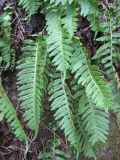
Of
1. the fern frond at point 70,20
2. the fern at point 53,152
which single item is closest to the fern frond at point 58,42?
the fern frond at point 70,20

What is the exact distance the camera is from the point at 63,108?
2.79 metres

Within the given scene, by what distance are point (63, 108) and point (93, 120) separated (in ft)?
0.89

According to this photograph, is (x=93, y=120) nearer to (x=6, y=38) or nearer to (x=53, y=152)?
(x=53, y=152)

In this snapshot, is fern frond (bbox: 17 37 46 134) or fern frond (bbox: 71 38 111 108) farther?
fern frond (bbox: 17 37 46 134)

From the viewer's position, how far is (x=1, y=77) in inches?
123

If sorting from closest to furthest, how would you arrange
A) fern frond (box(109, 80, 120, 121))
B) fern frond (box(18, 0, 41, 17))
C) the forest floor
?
fern frond (box(109, 80, 120, 121)) < fern frond (box(18, 0, 41, 17)) < the forest floor

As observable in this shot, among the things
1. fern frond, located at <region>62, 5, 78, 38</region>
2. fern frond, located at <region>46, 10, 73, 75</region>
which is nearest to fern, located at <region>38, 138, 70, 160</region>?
fern frond, located at <region>46, 10, 73, 75</region>

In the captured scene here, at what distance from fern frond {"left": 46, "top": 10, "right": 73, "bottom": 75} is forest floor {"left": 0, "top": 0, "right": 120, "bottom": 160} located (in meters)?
0.30

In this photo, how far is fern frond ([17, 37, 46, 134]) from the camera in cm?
271

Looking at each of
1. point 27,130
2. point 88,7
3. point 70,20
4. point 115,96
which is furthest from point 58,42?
point 27,130

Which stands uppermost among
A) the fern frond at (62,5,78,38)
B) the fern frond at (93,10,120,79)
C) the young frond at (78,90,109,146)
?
the fern frond at (62,5,78,38)

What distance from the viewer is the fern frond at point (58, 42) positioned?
2676 mm

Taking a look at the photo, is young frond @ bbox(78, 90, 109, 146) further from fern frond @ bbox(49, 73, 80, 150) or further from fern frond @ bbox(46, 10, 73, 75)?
fern frond @ bbox(46, 10, 73, 75)

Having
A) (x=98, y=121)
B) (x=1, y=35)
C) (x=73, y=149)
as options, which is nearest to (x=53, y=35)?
(x=1, y=35)
